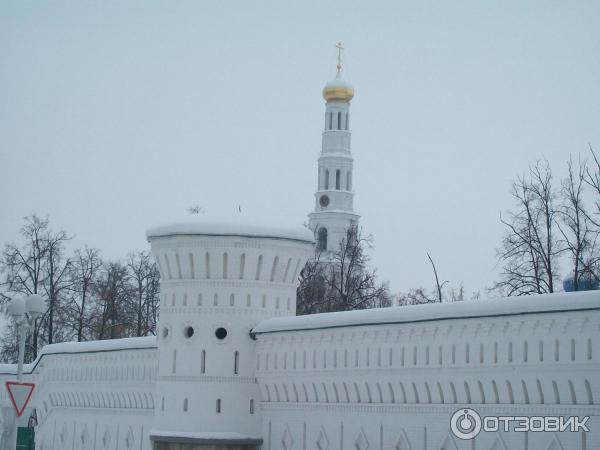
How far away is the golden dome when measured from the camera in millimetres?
91625

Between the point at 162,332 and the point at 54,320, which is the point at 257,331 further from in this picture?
the point at 54,320

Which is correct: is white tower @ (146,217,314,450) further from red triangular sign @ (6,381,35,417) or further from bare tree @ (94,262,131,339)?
bare tree @ (94,262,131,339)

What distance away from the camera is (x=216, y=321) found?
3772cm

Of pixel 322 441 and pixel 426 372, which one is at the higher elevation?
pixel 426 372

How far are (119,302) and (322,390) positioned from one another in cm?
3667

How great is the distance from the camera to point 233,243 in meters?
37.6

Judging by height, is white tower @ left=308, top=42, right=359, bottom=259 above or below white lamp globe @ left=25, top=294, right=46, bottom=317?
above

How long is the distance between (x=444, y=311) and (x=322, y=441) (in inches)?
251

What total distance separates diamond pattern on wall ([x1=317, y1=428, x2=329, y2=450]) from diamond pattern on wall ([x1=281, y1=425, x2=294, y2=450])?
127 cm

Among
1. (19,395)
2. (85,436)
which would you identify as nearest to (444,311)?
(19,395)

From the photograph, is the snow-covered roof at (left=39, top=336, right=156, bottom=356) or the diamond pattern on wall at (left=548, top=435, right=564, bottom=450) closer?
the diamond pattern on wall at (left=548, top=435, right=564, bottom=450)

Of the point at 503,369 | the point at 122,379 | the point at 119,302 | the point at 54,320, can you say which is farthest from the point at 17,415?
the point at 119,302

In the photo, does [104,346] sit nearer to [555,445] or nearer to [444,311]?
[444,311]

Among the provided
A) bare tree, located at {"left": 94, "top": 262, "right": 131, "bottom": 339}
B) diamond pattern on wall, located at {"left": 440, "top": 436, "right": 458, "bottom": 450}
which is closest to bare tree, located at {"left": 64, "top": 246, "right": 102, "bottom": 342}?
bare tree, located at {"left": 94, "top": 262, "right": 131, "bottom": 339}
